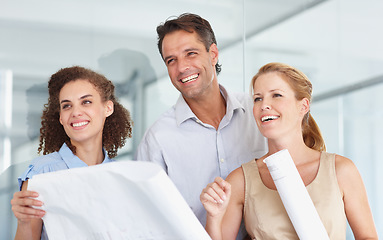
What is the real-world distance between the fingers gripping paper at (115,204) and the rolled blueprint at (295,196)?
307mm

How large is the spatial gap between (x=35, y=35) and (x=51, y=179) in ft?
3.98

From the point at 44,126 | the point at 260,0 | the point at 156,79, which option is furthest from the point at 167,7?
the point at 44,126

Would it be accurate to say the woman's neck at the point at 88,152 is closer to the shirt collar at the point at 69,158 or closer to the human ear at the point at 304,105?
the shirt collar at the point at 69,158

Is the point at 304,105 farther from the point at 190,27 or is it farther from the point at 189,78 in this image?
the point at 190,27

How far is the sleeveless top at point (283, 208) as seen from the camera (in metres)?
1.67

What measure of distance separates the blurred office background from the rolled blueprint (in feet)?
3.80

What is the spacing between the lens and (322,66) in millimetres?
3082

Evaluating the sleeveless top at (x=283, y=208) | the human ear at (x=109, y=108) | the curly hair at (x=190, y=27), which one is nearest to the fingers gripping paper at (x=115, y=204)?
the sleeveless top at (x=283, y=208)

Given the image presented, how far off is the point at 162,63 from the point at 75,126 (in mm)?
841

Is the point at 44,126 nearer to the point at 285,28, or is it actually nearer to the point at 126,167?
the point at 126,167

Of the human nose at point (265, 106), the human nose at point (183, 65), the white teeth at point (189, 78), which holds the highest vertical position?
the human nose at point (183, 65)

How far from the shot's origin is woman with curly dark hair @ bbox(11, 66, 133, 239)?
1.91 meters

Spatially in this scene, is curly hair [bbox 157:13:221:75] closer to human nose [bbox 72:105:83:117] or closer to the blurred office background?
the blurred office background

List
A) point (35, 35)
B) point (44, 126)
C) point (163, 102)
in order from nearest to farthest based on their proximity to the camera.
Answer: point (44, 126), point (35, 35), point (163, 102)
